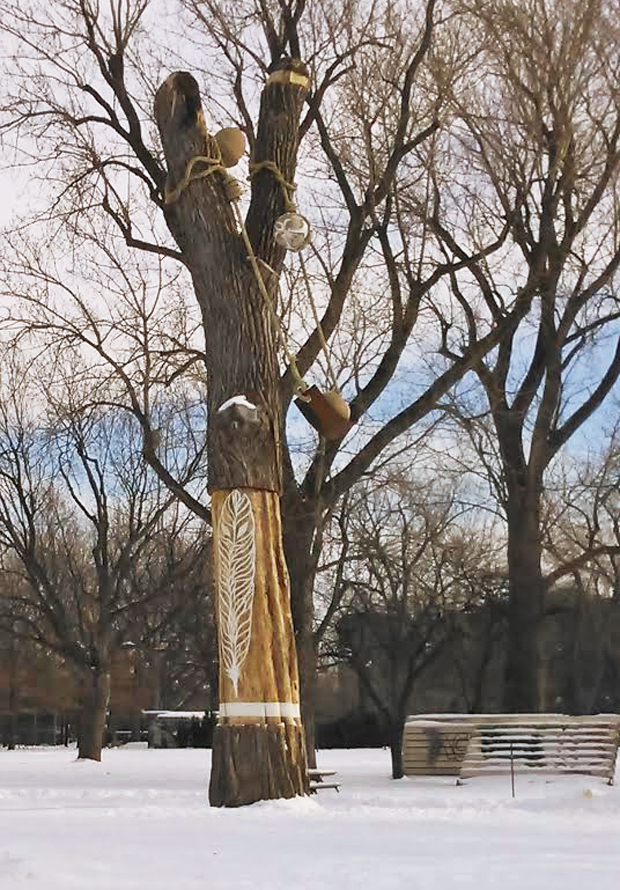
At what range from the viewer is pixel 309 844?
7852mm

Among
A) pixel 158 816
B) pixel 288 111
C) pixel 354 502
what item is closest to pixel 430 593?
pixel 354 502

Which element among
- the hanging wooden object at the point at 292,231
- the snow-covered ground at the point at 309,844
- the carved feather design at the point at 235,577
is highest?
the hanging wooden object at the point at 292,231

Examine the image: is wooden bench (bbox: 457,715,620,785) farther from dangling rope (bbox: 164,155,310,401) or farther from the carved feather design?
dangling rope (bbox: 164,155,310,401)

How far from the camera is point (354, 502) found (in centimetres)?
2975

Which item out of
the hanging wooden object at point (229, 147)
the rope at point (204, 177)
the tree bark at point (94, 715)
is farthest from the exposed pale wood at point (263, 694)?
the tree bark at point (94, 715)

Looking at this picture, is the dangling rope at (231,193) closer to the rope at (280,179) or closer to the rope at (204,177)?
the rope at (204,177)

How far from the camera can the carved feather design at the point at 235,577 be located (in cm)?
1121

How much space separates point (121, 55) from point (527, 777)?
11.1 meters

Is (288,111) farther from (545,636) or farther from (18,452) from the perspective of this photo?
(545,636)

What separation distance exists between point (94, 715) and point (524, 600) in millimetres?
12190

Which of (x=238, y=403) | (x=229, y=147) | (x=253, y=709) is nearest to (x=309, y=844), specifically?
(x=253, y=709)

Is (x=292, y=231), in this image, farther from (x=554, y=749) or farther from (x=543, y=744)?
(x=554, y=749)

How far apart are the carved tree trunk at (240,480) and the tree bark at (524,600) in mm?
10314

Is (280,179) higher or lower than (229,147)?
lower
